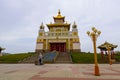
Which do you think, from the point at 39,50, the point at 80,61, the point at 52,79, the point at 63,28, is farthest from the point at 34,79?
the point at 63,28

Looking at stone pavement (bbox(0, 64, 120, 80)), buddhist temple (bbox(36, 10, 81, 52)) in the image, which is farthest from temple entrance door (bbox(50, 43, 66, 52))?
stone pavement (bbox(0, 64, 120, 80))

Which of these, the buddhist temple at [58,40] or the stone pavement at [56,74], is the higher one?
the buddhist temple at [58,40]

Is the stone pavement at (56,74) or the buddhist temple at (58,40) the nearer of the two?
the stone pavement at (56,74)

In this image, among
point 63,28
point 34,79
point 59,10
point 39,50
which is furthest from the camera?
point 59,10

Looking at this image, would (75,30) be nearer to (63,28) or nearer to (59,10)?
(63,28)

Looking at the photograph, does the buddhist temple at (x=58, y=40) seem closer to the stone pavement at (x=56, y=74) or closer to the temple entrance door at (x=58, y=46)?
the temple entrance door at (x=58, y=46)

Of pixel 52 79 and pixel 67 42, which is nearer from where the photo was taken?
pixel 52 79

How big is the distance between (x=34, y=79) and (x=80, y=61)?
2294 cm

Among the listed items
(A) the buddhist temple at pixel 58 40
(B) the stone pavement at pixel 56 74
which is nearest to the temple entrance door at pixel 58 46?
(A) the buddhist temple at pixel 58 40

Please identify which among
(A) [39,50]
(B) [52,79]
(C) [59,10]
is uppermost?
(C) [59,10]

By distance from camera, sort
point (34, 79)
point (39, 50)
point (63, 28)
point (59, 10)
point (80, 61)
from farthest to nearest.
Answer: point (59, 10)
point (63, 28)
point (39, 50)
point (80, 61)
point (34, 79)

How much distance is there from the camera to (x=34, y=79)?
30.2 feet

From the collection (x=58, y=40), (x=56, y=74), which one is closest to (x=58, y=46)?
(x=58, y=40)

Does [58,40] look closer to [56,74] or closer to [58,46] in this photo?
[58,46]
